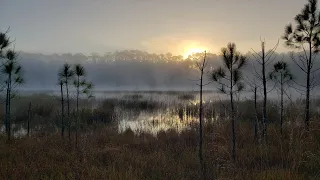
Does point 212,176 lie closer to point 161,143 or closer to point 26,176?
point 26,176

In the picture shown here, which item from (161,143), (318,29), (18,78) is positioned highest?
(318,29)

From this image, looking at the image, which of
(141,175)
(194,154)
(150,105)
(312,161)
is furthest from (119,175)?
(150,105)

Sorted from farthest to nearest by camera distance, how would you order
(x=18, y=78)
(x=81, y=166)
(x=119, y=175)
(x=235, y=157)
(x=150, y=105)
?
(x=150, y=105) → (x=18, y=78) → (x=235, y=157) → (x=81, y=166) → (x=119, y=175)

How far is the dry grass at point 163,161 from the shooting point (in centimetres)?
694

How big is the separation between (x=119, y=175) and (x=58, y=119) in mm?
16144

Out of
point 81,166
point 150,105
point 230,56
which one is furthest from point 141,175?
point 150,105

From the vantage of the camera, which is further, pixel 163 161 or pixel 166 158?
pixel 166 158

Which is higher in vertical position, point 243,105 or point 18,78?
point 18,78

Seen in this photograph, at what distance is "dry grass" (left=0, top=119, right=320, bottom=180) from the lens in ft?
22.8

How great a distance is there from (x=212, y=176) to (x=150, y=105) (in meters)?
26.0

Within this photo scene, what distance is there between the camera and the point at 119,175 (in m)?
6.77

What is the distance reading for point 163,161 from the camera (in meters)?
8.95

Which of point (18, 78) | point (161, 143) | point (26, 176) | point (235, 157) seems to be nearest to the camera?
point (26, 176)

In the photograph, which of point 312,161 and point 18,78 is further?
point 18,78
